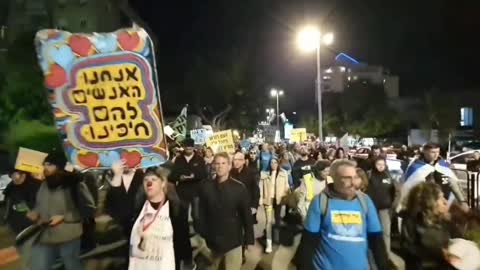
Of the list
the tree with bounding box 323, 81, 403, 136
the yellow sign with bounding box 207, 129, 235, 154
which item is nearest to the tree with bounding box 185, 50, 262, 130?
the tree with bounding box 323, 81, 403, 136

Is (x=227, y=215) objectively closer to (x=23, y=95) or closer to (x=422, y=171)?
(x=422, y=171)

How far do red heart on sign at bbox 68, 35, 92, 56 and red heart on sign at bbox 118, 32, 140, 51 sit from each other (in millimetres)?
274

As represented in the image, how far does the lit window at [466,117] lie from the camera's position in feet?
282

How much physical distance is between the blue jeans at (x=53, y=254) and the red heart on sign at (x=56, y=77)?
2.14m

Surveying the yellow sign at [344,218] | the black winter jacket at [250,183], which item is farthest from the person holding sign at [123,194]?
the black winter jacket at [250,183]

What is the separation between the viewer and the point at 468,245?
581 cm

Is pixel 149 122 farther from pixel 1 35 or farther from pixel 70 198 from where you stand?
pixel 1 35

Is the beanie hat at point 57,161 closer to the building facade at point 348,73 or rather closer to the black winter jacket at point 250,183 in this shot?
the black winter jacket at point 250,183

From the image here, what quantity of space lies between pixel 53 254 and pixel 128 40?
2832 millimetres

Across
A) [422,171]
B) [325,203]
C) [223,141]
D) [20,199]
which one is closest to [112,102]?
[325,203]

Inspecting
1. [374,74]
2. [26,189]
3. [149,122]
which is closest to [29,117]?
[26,189]

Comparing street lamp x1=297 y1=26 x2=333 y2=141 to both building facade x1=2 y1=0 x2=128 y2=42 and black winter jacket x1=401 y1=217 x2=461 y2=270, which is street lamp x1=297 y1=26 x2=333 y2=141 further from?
building facade x1=2 y1=0 x2=128 y2=42

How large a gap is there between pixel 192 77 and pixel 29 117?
3824cm

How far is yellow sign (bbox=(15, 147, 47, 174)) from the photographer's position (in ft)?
30.2
